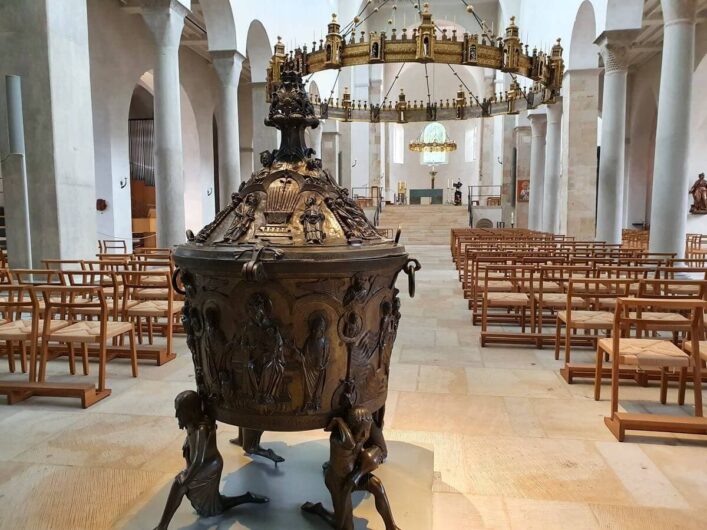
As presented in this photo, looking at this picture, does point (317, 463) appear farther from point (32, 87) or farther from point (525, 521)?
point (32, 87)

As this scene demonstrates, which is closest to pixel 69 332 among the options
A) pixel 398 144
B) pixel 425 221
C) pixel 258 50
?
pixel 258 50

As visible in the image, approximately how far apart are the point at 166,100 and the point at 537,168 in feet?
44.9

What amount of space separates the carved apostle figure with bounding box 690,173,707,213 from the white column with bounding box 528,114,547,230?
472 cm

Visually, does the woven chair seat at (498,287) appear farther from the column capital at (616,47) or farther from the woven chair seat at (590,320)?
the column capital at (616,47)

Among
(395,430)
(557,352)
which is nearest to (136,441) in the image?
(395,430)

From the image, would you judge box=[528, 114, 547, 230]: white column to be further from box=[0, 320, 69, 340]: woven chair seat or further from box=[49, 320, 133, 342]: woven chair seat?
box=[0, 320, 69, 340]: woven chair seat

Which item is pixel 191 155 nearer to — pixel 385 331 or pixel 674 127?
pixel 674 127

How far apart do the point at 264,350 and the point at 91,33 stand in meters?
14.0

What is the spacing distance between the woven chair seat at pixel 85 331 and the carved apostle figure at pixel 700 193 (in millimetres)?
18748

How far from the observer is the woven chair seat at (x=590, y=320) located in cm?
453

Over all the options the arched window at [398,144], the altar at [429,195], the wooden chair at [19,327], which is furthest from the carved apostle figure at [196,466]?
the altar at [429,195]

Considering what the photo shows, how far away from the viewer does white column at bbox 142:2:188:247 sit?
9.68 metres

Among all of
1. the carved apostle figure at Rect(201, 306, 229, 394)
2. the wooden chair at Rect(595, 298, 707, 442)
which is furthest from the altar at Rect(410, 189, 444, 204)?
the carved apostle figure at Rect(201, 306, 229, 394)

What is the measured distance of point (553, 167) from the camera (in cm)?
1658
